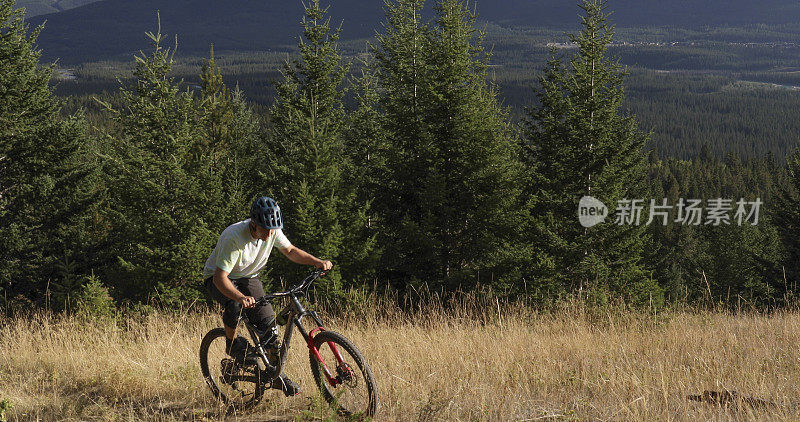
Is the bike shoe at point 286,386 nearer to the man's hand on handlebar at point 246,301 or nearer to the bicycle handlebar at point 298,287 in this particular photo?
the bicycle handlebar at point 298,287

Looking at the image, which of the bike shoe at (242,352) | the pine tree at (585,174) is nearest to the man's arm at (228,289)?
A: the bike shoe at (242,352)

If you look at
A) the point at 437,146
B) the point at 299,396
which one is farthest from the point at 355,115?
the point at 299,396

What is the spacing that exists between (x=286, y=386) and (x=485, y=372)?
2.08m

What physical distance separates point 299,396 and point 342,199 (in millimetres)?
15439

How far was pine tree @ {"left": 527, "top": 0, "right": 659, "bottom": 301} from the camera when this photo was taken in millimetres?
21906

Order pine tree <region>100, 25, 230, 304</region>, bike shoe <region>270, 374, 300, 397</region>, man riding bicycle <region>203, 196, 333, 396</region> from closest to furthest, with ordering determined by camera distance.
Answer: man riding bicycle <region>203, 196, 333, 396</region> → bike shoe <region>270, 374, 300, 397</region> → pine tree <region>100, 25, 230, 304</region>

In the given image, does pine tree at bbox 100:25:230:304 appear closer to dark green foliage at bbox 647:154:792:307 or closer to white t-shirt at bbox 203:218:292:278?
white t-shirt at bbox 203:218:292:278

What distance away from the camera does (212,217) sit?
19812mm

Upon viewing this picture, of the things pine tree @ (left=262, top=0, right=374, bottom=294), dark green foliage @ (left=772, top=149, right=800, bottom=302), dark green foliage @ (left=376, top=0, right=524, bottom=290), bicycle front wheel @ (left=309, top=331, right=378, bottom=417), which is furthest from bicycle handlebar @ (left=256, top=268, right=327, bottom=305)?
dark green foliage @ (left=772, top=149, right=800, bottom=302)

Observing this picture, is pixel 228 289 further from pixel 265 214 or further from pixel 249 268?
pixel 265 214

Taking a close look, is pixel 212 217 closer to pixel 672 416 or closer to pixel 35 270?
pixel 35 270

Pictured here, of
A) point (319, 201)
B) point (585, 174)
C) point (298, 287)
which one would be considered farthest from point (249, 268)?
point (585, 174)

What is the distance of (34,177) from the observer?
84.1ft

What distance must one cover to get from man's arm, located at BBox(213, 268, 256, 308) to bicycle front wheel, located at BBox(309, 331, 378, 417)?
705mm
